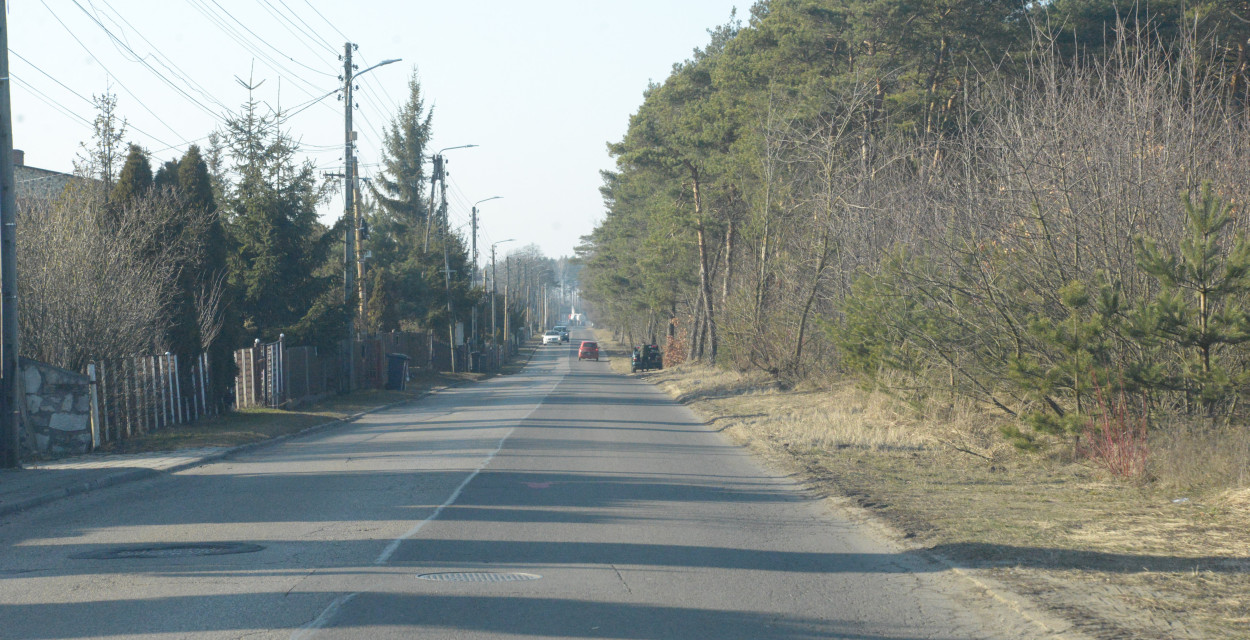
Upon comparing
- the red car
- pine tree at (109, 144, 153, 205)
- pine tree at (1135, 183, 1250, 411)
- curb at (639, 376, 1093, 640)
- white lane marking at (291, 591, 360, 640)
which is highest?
pine tree at (109, 144, 153, 205)

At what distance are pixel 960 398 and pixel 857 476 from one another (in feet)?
15.4

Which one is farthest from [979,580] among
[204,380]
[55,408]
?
[204,380]

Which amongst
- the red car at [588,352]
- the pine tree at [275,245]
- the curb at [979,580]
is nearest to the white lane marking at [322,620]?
the curb at [979,580]

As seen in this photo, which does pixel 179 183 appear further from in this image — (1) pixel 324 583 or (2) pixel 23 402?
(1) pixel 324 583

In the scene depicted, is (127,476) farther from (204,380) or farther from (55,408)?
(204,380)

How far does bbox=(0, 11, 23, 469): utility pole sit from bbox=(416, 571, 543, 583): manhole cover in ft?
30.8

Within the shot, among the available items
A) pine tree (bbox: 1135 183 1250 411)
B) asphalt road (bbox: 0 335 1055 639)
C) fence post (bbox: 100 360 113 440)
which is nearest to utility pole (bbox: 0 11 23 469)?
asphalt road (bbox: 0 335 1055 639)

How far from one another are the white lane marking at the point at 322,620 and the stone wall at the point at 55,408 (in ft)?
35.6

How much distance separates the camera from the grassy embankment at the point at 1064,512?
6695 mm

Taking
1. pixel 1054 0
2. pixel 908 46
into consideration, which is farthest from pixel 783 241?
pixel 1054 0

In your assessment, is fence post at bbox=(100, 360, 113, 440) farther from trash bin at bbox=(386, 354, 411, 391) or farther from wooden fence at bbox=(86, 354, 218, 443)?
trash bin at bbox=(386, 354, 411, 391)

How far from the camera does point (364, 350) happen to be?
115 feet

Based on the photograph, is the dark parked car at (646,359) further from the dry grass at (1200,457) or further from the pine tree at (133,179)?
the dry grass at (1200,457)

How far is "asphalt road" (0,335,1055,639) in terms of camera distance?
633cm
